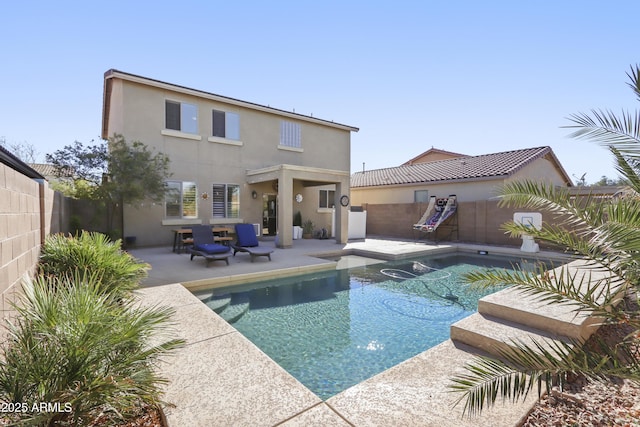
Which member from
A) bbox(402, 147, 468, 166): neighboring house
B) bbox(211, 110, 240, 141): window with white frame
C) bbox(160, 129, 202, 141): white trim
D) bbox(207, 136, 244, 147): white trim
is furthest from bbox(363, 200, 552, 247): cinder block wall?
bbox(402, 147, 468, 166): neighboring house

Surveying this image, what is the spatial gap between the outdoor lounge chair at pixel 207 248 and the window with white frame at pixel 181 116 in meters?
5.83

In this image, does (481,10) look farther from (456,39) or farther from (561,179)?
(561,179)

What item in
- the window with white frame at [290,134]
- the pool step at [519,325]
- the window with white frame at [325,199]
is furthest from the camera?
the window with white frame at [325,199]

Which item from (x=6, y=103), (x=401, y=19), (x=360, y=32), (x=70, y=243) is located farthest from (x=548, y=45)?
(x=6, y=103)

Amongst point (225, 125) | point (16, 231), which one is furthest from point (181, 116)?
point (16, 231)

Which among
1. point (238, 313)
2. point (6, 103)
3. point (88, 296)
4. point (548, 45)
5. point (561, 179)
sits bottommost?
point (238, 313)

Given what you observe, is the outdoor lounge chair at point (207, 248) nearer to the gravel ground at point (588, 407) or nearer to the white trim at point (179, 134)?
the white trim at point (179, 134)

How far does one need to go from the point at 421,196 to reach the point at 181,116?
15.9 meters

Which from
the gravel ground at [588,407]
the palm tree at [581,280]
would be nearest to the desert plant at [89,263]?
the palm tree at [581,280]

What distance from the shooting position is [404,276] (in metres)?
10.4

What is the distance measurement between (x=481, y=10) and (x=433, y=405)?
33.8ft

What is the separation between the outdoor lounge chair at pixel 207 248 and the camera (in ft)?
32.5

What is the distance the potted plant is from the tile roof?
8.03 meters

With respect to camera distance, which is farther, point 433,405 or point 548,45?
point 548,45
